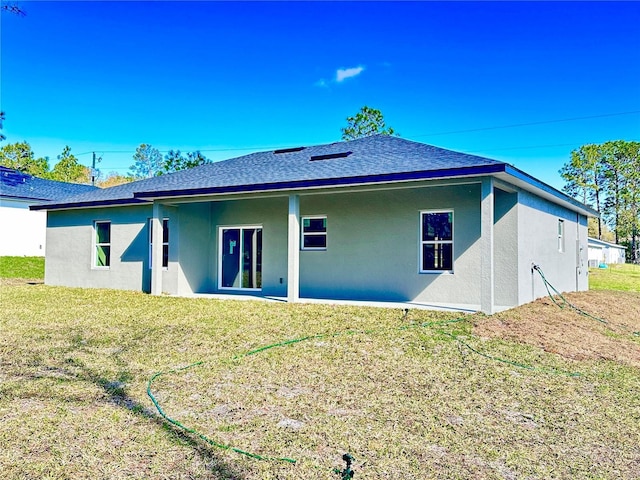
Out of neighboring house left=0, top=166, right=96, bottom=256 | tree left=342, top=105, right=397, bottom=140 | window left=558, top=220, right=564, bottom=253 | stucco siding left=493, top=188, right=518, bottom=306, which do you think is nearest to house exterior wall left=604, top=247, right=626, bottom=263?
tree left=342, top=105, right=397, bottom=140

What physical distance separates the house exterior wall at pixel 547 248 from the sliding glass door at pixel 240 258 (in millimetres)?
6803

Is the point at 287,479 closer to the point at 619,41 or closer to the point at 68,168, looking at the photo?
the point at 619,41

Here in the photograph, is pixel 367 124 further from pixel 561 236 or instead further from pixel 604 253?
pixel 604 253

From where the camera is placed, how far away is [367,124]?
114ft

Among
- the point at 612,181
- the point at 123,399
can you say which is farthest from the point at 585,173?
the point at 123,399

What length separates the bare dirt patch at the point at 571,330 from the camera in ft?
23.1

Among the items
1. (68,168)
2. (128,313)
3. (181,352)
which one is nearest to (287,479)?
(181,352)

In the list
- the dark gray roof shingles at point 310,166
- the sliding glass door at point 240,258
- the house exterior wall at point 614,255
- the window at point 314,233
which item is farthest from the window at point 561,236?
the house exterior wall at point 614,255

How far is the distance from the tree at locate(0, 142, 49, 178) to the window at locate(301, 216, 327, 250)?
46.9 metres

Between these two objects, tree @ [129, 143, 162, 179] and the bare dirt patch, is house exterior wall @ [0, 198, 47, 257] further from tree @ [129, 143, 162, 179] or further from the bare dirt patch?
tree @ [129, 143, 162, 179]

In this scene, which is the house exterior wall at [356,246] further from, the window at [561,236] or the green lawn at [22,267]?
the green lawn at [22,267]

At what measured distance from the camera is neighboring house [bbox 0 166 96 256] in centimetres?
2406

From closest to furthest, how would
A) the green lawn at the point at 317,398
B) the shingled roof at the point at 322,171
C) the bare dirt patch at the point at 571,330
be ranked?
1. the green lawn at the point at 317,398
2. the bare dirt patch at the point at 571,330
3. the shingled roof at the point at 322,171

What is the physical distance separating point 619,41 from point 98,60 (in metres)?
21.3
